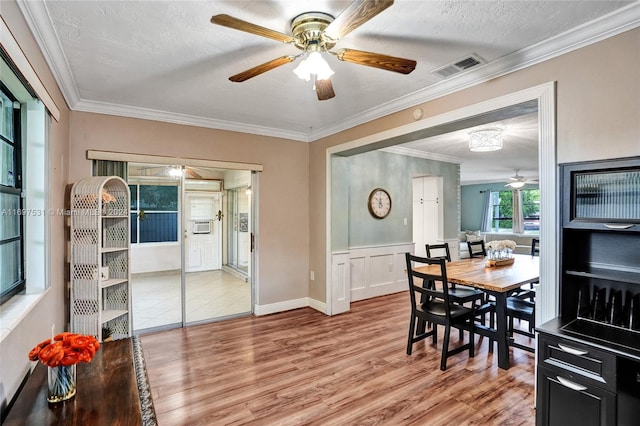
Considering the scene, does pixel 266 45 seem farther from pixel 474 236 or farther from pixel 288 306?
pixel 474 236

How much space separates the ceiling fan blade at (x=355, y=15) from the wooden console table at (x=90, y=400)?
2.02 metres

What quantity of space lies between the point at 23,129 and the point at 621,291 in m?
3.88

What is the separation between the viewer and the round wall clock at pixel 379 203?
5.45 m

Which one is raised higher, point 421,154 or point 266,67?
point 421,154

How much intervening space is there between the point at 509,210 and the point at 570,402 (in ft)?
34.8

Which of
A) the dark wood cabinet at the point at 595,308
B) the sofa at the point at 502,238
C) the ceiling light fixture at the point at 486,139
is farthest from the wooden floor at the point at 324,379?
the sofa at the point at 502,238

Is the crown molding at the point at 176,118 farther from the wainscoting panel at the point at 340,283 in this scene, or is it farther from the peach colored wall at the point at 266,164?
the wainscoting panel at the point at 340,283

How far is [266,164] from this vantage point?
4527 mm

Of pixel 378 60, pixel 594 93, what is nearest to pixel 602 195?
pixel 594 93

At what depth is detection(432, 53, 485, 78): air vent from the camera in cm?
246

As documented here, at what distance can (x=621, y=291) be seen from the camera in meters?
1.93

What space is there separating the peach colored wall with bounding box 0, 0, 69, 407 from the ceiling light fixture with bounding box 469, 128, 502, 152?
14.6 feet

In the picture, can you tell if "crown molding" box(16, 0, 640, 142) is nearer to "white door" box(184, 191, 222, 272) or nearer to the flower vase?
"white door" box(184, 191, 222, 272)

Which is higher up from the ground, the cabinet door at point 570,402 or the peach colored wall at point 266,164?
the peach colored wall at point 266,164
